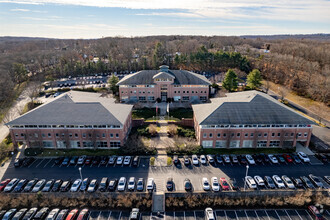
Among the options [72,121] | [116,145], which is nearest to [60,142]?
[72,121]

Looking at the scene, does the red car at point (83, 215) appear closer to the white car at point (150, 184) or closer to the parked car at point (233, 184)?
the white car at point (150, 184)

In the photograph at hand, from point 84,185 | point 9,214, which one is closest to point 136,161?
point 84,185

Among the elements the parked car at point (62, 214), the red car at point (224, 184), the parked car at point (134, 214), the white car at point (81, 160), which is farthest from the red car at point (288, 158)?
the parked car at point (62, 214)

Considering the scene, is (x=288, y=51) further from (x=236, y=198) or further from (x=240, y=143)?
(x=236, y=198)

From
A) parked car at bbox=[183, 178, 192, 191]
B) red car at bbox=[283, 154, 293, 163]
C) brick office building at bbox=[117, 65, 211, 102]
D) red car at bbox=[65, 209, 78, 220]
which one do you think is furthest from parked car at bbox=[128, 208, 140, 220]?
brick office building at bbox=[117, 65, 211, 102]

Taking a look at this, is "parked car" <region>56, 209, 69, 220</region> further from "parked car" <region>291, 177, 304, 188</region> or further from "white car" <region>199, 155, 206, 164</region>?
"parked car" <region>291, 177, 304, 188</region>

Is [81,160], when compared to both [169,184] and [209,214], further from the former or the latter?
[209,214]
